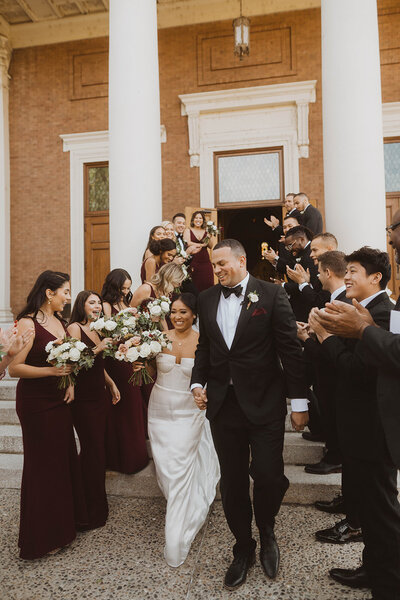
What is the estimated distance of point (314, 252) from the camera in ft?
14.4

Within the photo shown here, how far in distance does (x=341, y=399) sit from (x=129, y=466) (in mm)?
2527

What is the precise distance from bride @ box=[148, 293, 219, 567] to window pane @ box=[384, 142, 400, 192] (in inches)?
346

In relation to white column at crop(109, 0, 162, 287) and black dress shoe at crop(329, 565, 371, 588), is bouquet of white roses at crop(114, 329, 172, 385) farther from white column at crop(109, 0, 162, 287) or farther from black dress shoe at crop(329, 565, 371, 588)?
white column at crop(109, 0, 162, 287)

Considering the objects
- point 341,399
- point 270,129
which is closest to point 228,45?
point 270,129

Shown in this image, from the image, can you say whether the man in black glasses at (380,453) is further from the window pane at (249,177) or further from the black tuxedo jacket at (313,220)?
the window pane at (249,177)

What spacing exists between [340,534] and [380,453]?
1.23m

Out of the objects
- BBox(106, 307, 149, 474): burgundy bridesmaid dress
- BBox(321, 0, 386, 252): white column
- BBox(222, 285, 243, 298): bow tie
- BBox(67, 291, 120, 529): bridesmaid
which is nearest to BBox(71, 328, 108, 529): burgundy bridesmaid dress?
BBox(67, 291, 120, 529): bridesmaid

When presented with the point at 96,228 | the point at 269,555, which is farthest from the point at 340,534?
the point at 96,228

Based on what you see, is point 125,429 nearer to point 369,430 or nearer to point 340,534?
point 340,534

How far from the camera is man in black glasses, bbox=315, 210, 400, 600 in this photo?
88.4 inches

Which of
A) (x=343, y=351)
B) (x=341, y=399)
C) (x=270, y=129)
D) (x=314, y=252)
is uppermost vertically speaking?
(x=270, y=129)

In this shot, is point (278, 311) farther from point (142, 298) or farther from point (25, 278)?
point (25, 278)

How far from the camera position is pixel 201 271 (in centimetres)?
716

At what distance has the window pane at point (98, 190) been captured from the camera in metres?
12.1
